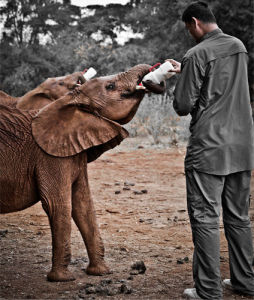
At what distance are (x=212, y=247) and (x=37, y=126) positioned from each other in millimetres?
1822

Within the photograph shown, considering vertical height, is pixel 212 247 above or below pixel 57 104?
below

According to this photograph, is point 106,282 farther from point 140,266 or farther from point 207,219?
point 207,219

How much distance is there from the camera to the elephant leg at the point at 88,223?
4684 millimetres

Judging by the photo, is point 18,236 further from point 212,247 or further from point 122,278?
point 212,247

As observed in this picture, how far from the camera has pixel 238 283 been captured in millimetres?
4230

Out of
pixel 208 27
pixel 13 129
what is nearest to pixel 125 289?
pixel 13 129

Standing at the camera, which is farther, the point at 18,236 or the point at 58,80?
the point at 18,236

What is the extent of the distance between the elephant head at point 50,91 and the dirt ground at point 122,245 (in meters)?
1.65

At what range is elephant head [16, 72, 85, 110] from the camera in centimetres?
562

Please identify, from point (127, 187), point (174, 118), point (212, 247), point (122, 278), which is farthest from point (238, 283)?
point (174, 118)

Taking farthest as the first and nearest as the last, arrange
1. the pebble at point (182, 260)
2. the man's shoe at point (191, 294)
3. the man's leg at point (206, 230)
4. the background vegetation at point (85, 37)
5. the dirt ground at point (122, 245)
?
the background vegetation at point (85, 37) < the pebble at point (182, 260) < the dirt ground at point (122, 245) < the man's shoe at point (191, 294) < the man's leg at point (206, 230)

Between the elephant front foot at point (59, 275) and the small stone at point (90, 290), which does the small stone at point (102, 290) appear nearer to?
the small stone at point (90, 290)

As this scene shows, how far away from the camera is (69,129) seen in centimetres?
444

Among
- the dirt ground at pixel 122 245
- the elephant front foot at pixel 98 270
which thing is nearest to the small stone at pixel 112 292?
the dirt ground at pixel 122 245
